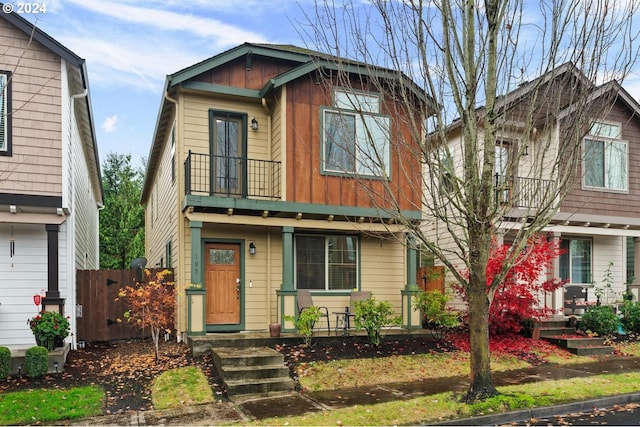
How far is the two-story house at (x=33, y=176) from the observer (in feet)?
34.0

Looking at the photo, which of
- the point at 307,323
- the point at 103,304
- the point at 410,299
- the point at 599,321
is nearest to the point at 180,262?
the point at 103,304

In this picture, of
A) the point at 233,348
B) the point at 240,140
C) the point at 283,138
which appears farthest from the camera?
the point at 240,140

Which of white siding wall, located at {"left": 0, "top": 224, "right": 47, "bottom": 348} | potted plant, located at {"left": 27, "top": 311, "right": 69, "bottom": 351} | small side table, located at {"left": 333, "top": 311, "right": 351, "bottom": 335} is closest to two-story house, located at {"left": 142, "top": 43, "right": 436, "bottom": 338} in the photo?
small side table, located at {"left": 333, "top": 311, "right": 351, "bottom": 335}

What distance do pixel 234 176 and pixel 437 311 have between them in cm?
568

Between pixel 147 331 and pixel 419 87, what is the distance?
927 cm

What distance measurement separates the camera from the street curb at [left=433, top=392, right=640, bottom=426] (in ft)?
22.6

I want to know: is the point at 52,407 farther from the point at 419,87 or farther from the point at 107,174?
the point at 107,174

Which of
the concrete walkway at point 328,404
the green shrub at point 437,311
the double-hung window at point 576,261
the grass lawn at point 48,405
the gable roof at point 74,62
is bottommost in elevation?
the concrete walkway at point 328,404

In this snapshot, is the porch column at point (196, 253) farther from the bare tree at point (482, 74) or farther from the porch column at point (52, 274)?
the bare tree at point (482, 74)

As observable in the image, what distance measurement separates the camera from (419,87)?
7.70 metres

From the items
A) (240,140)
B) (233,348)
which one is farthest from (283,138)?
(233,348)

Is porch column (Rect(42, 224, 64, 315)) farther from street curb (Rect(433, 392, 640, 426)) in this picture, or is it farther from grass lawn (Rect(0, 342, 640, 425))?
street curb (Rect(433, 392, 640, 426))

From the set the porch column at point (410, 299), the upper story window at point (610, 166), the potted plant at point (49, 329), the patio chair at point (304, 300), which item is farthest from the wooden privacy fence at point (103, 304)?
the upper story window at point (610, 166)

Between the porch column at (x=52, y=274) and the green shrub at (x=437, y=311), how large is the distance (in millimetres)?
7757
